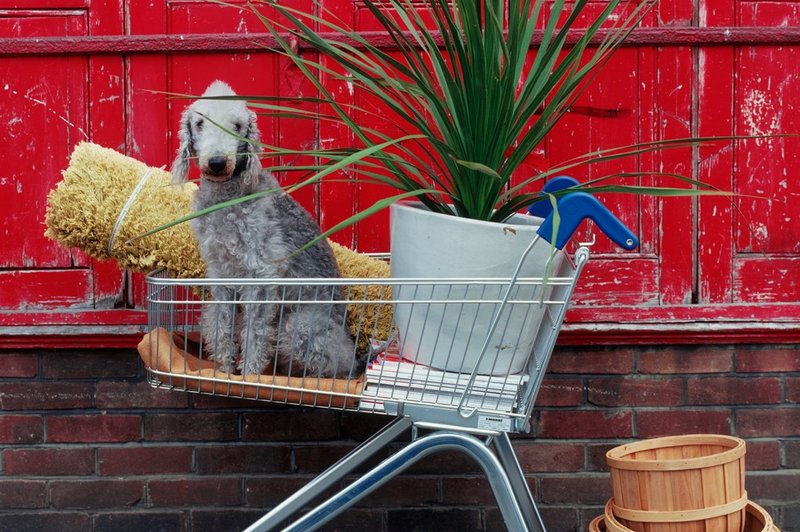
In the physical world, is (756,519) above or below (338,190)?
below

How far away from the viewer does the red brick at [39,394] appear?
308 centimetres

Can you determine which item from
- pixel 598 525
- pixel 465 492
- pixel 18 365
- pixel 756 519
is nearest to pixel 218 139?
pixel 18 365

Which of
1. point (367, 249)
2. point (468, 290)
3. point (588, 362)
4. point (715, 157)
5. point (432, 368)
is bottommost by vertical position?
point (588, 362)

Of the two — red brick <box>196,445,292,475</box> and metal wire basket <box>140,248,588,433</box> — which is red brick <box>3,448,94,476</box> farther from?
metal wire basket <box>140,248,588,433</box>

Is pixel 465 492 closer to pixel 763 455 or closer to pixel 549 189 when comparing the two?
pixel 763 455

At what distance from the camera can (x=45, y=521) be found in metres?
3.11

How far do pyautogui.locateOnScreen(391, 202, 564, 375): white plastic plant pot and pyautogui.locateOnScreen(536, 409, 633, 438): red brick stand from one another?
41.3 inches

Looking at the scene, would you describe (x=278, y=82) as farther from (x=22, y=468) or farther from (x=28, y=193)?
(x=22, y=468)

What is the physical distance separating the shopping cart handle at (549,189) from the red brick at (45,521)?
6.46 feet

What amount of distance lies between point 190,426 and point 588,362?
1441 mm

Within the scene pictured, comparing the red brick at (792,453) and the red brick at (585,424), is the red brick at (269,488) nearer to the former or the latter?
the red brick at (585,424)

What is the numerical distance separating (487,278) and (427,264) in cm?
18

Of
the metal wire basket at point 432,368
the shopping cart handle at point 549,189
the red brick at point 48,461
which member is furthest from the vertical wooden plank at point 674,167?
the red brick at point 48,461

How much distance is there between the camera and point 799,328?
302 cm
